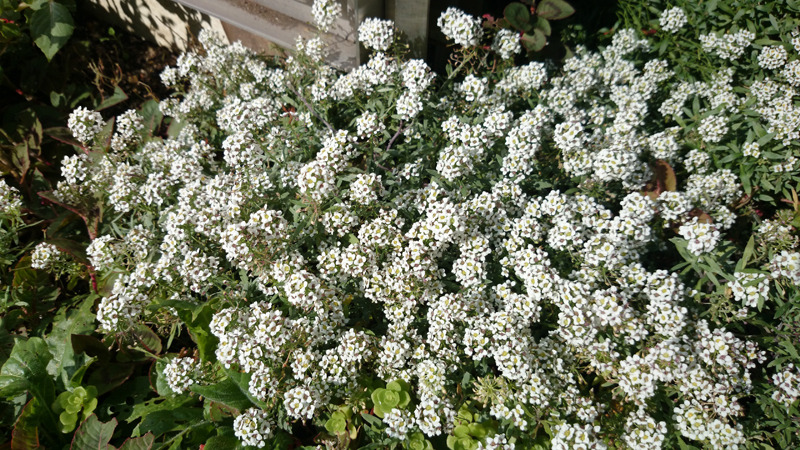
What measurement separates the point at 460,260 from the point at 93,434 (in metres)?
2.40

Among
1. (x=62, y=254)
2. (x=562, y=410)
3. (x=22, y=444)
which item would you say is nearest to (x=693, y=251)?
(x=562, y=410)

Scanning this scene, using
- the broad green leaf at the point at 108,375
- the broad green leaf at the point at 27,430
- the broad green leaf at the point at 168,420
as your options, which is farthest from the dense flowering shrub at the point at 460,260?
the broad green leaf at the point at 27,430

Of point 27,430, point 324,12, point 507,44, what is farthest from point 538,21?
point 27,430

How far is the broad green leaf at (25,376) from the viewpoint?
10.3 feet

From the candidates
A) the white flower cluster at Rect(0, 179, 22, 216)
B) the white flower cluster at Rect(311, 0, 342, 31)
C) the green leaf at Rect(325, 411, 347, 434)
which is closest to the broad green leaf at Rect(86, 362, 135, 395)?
the white flower cluster at Rect(0, 179, 22, 216)

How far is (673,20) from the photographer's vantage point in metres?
4.30

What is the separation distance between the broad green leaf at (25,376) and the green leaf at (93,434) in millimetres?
393

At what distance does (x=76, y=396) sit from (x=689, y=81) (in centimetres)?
516

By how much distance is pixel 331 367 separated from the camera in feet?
9.41

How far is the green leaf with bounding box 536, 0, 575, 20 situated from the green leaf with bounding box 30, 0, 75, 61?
13.9ft

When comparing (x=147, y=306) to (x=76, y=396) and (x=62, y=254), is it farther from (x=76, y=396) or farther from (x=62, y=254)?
(x=62, y=254)

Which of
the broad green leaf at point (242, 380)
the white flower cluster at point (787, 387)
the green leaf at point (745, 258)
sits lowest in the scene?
the broad green leaf at point (242, 380)

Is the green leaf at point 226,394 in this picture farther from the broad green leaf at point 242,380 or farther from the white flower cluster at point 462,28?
the white flower cluster at point 462,28

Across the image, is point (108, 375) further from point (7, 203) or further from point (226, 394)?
point (7, 203)
